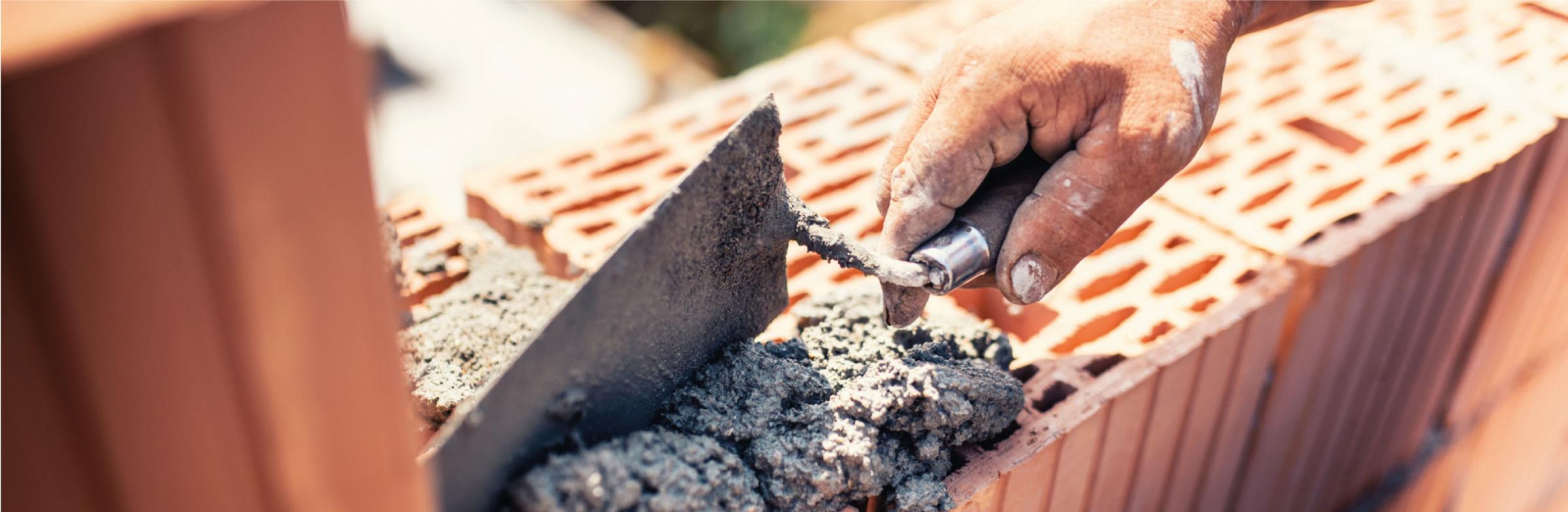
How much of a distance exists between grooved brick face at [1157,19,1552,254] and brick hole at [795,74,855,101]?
0.93 meters

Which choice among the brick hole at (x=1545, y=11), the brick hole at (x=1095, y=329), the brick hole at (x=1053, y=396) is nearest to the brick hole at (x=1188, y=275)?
the brick hole at (x=1095, y=329)

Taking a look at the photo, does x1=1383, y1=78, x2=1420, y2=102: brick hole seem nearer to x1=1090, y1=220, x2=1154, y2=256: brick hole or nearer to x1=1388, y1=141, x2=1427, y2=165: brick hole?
x1=1388, y1=141, x2=1427, y2=165: brick hole

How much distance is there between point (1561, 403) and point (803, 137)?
3110mm

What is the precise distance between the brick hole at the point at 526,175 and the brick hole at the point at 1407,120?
7.03 feet

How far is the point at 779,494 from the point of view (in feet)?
4.66

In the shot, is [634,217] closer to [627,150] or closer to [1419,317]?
[627,150]

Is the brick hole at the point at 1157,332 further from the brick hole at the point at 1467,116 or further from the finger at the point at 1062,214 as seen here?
the brick hole at the point at 1467,116

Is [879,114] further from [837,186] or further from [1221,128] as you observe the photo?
[1221,128]

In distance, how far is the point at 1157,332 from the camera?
1989 millimetres

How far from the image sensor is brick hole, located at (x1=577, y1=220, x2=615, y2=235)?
88.1 inches

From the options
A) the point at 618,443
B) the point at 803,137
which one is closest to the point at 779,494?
the point at 618,443

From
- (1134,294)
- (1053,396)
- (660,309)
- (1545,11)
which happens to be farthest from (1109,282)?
(1545,11)

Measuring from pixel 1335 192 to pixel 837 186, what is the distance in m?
1.17

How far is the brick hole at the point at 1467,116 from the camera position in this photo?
2623mm
